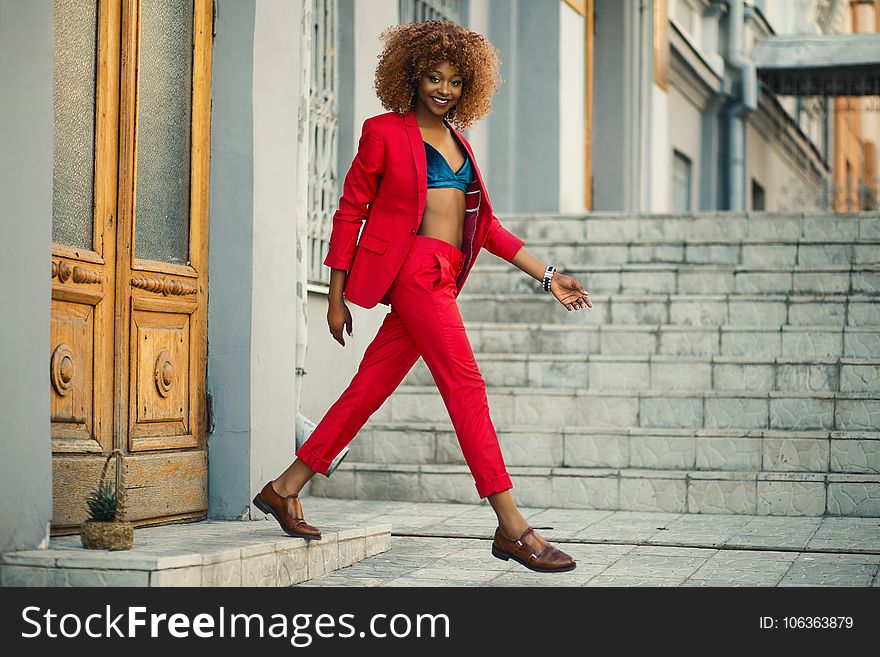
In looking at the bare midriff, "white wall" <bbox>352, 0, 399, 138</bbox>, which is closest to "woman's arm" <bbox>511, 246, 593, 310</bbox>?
the bare midriff

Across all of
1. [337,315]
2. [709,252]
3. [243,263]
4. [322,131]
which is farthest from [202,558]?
[709,252]

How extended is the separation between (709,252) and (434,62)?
18.2ft

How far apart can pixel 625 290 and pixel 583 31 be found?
5.26 m

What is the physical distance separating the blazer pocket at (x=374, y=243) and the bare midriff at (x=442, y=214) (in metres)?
0.16

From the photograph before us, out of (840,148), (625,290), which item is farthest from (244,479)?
(840,148)

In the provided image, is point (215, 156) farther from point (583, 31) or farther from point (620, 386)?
point (583, 31)

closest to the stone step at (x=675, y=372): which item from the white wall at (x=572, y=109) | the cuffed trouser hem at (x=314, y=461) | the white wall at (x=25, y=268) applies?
the cuffed trouser hem at (x=314, y=461)

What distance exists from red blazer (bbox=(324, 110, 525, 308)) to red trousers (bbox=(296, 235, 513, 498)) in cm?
8

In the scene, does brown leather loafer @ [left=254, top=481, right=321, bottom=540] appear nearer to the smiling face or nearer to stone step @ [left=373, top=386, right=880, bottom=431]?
the smiling face

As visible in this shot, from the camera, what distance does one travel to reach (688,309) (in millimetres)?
9320

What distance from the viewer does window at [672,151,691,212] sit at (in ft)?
64.0

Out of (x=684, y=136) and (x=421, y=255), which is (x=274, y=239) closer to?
(x=421, y=255)

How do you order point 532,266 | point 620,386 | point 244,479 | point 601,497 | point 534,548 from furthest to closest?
point 620,386
point 601,497
point 244,479
point 532,266
point 534,548

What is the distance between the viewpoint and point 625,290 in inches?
392
